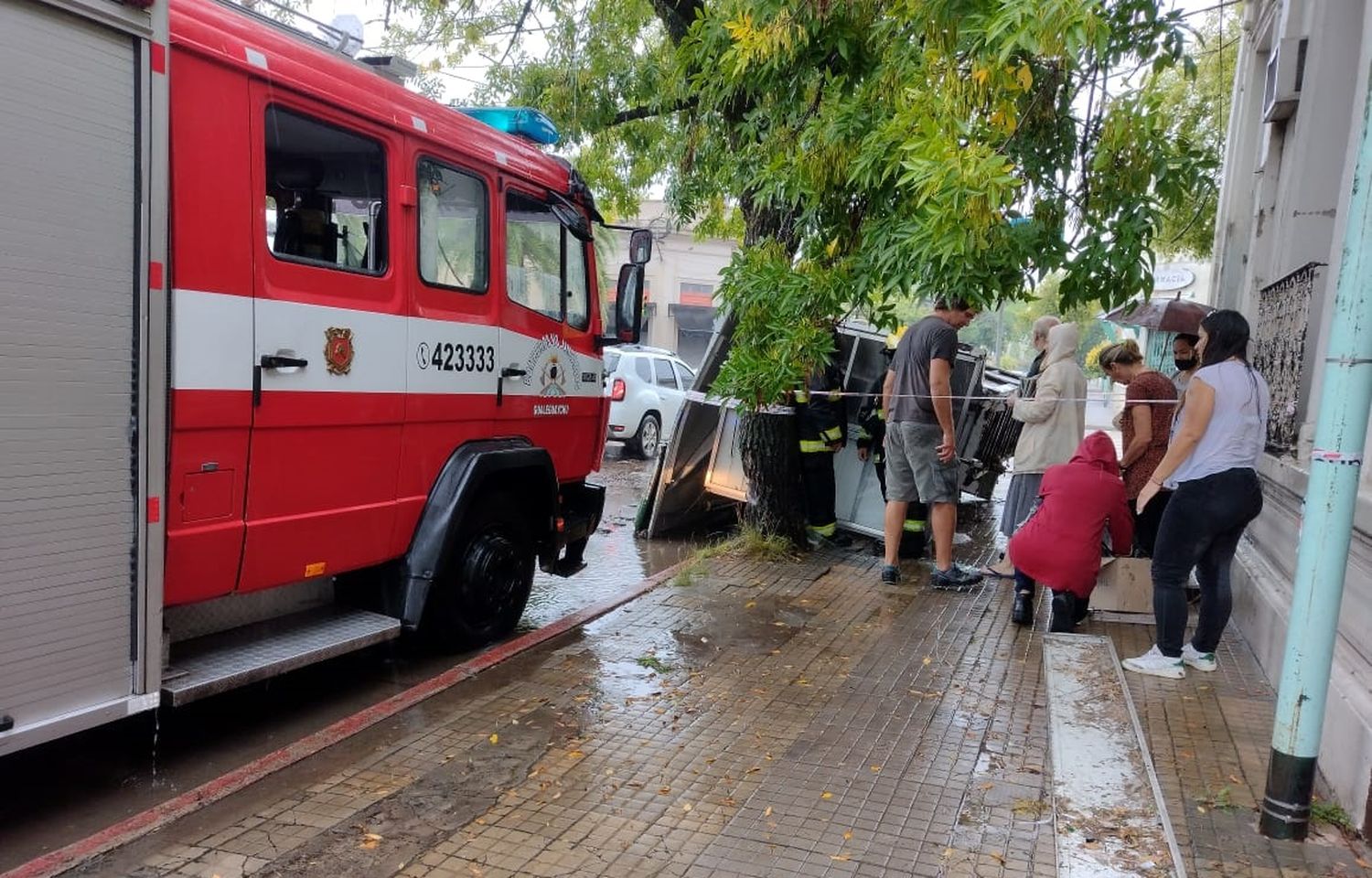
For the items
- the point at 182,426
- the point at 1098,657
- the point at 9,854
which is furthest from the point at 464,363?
the point at 1098,657

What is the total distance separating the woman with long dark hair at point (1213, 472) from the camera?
4715 millimetres

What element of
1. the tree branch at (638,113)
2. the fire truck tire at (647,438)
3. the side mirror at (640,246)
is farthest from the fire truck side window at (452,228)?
the fire truck tire at (647,438)

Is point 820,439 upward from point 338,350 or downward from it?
downward

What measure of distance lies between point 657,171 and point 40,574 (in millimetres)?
→ 10839

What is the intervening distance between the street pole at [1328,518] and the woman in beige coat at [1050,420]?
11.2ft

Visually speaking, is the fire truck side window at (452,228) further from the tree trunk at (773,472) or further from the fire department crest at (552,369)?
the tree trunk at (773,472)

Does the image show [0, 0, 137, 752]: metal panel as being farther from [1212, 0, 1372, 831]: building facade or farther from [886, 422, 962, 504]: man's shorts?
[886, 422, 962, 504]: man's shorts

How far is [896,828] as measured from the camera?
11.6ft

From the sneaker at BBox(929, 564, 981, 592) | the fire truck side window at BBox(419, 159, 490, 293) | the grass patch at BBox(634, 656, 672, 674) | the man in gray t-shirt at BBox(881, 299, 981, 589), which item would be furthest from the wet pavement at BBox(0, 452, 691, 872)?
the sneaker at BBox(929, 564, 981, 592)

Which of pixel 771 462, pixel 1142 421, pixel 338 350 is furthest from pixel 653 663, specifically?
pixel 1142 421

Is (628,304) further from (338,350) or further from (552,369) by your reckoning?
(338,350)

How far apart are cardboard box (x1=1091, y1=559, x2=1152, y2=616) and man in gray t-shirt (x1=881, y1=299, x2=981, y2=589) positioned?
1.05 m

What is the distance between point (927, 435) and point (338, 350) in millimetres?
4109

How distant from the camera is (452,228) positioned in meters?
5.07
